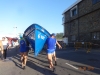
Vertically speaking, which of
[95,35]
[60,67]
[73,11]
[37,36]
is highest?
[73,11]

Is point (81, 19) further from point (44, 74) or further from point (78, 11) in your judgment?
point (44, 74)

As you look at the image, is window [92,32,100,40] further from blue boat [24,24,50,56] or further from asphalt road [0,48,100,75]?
blue boat [24,24,50,56]

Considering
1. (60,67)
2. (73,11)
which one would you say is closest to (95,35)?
(73,11)

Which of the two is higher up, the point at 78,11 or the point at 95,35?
the point at 78,11

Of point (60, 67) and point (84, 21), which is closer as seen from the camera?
point (60, 67)

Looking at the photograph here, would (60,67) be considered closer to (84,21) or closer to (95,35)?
(95,35)

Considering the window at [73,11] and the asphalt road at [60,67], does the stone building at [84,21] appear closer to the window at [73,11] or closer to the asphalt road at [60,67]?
the window at [73,11]

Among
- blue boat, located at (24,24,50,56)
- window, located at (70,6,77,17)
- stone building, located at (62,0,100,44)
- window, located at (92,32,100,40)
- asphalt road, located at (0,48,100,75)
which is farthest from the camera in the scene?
window, located at (70,6,77,17)

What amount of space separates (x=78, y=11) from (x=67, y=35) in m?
8.71

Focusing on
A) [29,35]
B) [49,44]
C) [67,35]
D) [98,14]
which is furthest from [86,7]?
[49,44]

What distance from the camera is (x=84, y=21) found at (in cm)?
2762

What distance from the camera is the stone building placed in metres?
23.6

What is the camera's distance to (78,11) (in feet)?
98.0

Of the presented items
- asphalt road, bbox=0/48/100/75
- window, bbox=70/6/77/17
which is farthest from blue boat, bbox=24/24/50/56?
window, bbox=70/6/77/17
